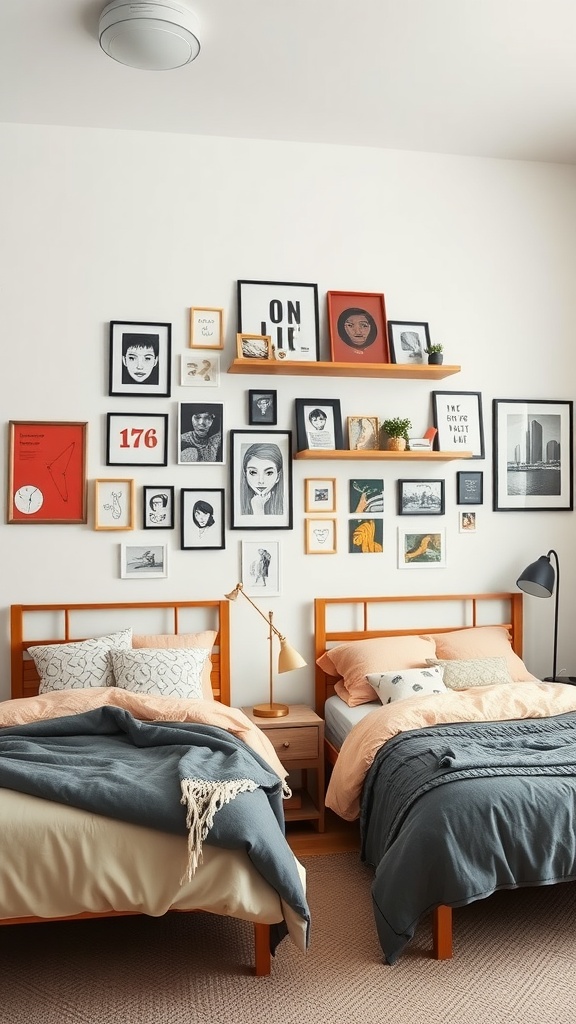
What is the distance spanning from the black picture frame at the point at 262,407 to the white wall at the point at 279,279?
45 mm

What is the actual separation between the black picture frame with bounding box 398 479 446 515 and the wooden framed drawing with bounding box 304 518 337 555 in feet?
1.17

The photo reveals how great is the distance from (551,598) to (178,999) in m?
Answer: 2.68

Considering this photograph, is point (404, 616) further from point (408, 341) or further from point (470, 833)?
point (470, 833)

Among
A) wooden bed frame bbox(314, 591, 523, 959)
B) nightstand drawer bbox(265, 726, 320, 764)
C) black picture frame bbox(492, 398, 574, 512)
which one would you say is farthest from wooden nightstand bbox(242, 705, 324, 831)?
black picture frame bbox(492, 398, 574, 512)

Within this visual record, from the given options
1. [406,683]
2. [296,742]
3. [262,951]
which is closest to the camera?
[262,951]

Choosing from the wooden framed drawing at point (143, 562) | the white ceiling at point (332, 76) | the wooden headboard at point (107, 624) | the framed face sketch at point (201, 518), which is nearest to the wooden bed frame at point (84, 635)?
the wooden headboard at point (107, 624)

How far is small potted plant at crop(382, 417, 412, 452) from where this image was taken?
3.91 meters

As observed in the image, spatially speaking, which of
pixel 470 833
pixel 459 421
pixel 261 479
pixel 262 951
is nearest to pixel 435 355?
pixel 459 421

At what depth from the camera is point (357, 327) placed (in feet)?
13.2

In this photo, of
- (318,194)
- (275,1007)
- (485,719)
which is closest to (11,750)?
(275,1007)

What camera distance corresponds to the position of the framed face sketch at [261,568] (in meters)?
3.94

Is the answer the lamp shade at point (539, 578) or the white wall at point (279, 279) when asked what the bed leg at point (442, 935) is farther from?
the lamp shade at point (539, 578)

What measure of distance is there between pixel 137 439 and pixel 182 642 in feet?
3.11

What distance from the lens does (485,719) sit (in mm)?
3193
